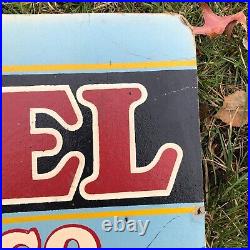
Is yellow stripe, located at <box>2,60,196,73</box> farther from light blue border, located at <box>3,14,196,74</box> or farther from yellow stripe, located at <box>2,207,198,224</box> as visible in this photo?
yellow stripe, located at <box>2,207,198,224</box>

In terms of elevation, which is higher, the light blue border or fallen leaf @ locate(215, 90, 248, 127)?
the light blue border

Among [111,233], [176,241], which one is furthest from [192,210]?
[111,233]

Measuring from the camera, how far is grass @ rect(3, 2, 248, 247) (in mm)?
1379

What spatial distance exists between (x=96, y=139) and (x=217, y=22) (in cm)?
53

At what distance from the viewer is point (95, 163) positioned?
120cm

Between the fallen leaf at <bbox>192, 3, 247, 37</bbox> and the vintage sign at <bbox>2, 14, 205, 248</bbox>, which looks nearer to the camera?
the vintage sign at <bbox>2, 14, 205, 248</bbox>

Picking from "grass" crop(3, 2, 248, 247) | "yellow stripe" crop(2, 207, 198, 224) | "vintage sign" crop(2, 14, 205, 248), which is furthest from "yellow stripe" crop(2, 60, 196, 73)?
"yellow stripe" crop(2, 207, 198, 224)

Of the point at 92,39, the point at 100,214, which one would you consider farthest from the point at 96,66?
the point at 100,214

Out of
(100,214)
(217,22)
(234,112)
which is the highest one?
(217,22)

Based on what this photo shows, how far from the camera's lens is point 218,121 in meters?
1.42

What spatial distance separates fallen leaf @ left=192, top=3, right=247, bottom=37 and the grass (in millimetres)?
35

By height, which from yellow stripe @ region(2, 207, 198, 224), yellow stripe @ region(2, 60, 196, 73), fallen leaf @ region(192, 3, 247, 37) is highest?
fallen leaf @ region(192, 3, 247, 37)

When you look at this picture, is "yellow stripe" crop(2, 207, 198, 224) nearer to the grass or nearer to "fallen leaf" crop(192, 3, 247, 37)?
the grass

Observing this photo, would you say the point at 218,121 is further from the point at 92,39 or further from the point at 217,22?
the point at 92,39
